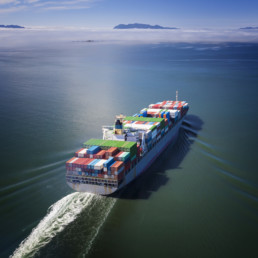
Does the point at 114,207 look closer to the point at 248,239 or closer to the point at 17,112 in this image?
the point at 248,239

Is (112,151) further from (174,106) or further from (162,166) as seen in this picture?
(174,106)

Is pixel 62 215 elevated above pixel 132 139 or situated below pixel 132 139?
below

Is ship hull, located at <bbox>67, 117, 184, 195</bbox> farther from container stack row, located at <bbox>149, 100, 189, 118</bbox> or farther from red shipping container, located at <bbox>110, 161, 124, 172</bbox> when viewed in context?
container stack row, located at <bbox>149, 100, 189, 118</bbox>

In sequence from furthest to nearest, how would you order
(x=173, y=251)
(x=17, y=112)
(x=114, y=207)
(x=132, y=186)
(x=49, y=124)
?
(x=17, y=112)
(x=49, y=124)
(x=132, y=186)
(x=114, y=207)
(x=173, y=251)

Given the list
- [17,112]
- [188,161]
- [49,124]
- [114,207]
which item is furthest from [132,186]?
[17,112]

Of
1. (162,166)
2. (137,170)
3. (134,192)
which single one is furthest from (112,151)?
(162,166)

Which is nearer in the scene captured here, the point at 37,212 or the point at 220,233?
the point at 220,233

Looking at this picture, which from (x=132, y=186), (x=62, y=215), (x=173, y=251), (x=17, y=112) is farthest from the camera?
(x=17, y=112)

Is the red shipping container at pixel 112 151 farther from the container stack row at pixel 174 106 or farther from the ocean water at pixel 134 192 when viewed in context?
the container stack row at pixel 174 106
